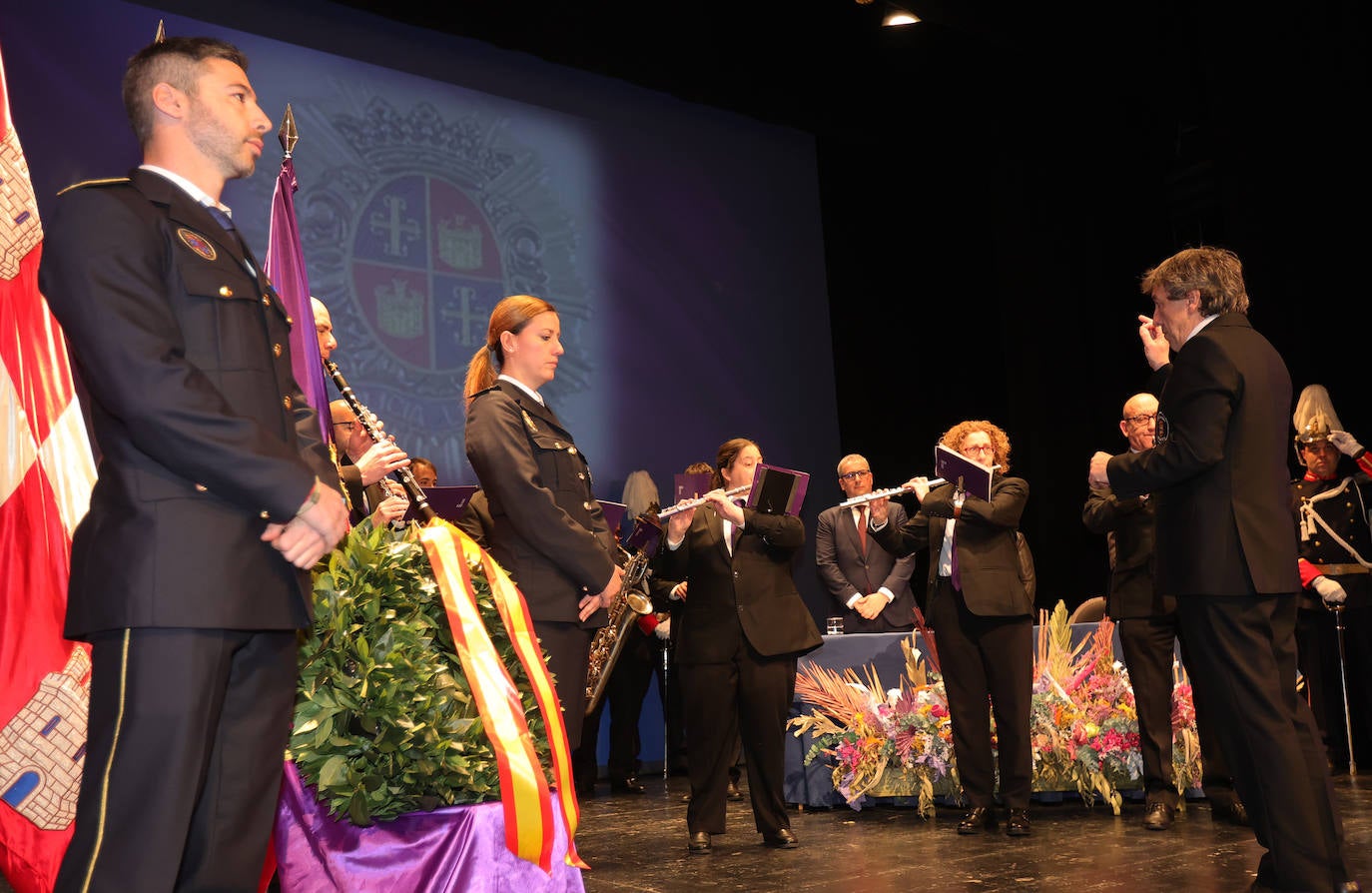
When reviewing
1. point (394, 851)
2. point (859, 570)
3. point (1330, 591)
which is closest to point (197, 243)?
point (394, 851)

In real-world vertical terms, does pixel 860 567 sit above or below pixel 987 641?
above

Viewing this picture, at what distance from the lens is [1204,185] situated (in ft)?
29.1

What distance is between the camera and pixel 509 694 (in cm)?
243

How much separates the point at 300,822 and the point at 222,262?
1.12 metres

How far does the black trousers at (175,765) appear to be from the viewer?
62.3 inches

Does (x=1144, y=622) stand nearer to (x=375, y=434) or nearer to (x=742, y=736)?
(x=742, y=736)

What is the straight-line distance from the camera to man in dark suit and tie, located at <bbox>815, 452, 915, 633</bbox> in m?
6.69

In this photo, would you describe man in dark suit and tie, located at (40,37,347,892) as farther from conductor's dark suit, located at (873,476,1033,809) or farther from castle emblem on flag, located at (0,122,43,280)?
conductor's dark suit, located at (873,476,1033,809)

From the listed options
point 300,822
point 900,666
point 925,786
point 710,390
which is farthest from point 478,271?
point 300,822

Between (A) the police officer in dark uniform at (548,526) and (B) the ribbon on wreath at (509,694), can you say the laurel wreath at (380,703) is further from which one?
(A) the police officer in dark uniform at (548,526)

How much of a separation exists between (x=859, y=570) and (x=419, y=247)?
9.85ft

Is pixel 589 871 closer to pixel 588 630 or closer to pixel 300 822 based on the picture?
pixel 588 630

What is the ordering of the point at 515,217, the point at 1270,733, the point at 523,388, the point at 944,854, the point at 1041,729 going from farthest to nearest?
1. the point at 515,217
2. the point at 1041,729
3. the point at 944,854
4. the point at 523,388
5. the point at 1270,733

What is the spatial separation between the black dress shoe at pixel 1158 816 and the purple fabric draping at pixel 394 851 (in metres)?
2.93
